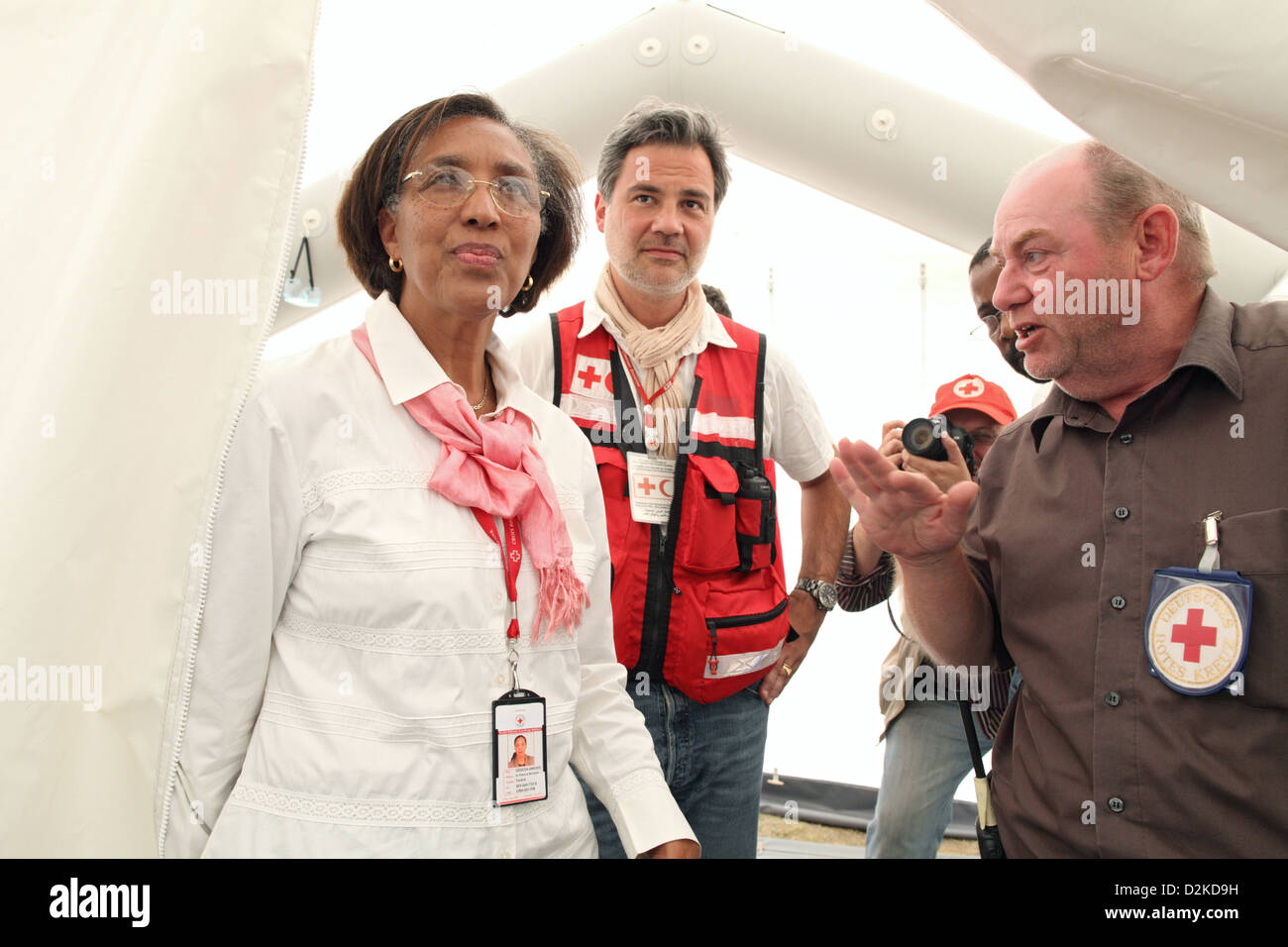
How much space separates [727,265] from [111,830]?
15.0 feet

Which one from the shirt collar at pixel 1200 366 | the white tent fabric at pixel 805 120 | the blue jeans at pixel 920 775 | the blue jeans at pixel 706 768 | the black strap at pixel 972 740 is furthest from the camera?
the white tent fabric at pixel 805 120

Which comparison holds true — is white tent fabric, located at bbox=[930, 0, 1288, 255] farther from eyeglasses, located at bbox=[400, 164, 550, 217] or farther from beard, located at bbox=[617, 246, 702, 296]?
beard, located at bbox=[617, 246, 702, 296]

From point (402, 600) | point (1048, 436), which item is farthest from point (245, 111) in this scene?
point (1048, 436)

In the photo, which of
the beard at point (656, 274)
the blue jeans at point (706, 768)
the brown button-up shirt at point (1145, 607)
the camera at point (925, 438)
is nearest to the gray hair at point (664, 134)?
the beard at point (656, 274)

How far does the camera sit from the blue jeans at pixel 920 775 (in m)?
2.40

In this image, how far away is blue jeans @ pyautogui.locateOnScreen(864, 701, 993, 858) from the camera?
7.88 ft

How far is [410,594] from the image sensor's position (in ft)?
3.55

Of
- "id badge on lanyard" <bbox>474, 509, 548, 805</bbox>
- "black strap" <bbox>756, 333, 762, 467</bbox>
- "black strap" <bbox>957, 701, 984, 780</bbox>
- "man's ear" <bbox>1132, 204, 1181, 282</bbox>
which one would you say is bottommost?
"black strap" <bbox>957, 701, 984, 780</bbox>

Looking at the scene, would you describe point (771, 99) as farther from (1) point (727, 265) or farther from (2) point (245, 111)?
(2) point (245, 111)

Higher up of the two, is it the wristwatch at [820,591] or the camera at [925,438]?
the camera at [925,438]

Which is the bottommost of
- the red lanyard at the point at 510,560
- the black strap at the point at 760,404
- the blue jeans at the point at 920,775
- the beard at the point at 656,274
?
the blue jeans at the point at 920,775

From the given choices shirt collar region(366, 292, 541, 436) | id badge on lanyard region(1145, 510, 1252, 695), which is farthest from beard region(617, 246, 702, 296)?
id badge on lanyard region(1145, 510, 1252, 695)

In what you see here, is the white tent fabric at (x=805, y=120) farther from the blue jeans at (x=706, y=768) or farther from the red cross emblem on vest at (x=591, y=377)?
the blue jeans at (x=706, y=768)

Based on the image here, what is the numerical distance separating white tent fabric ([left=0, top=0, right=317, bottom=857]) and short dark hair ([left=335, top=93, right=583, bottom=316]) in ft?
1.61
